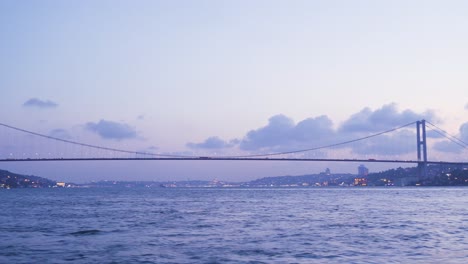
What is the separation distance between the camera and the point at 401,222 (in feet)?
82.3

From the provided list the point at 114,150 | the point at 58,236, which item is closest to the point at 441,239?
the point at 58,236

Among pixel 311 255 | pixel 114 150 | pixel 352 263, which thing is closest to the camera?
pixel 352 263

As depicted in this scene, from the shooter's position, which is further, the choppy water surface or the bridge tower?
the bridge tower

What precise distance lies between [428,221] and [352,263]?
42.8ft

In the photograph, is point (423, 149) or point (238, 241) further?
point (423, 149)

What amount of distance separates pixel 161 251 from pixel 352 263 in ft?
16.7

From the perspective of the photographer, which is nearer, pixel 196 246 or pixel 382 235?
pixel 196 246

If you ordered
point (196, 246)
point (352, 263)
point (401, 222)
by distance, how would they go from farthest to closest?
point (401, 222) < point (196, 246) < point (352, 263)

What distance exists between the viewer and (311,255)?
15.0 meters

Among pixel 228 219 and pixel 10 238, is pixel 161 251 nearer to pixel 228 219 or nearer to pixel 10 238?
pixel 10 238

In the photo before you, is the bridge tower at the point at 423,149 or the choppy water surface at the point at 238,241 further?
the bridge tower at the point at 423,149

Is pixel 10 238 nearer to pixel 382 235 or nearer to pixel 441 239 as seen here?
pixel 382 235

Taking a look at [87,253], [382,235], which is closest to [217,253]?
[87,253]

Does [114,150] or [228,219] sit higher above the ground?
[114,150]
